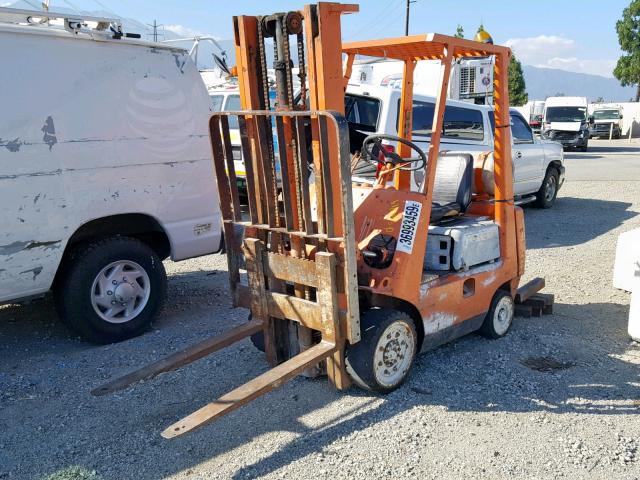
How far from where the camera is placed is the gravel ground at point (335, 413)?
346cm

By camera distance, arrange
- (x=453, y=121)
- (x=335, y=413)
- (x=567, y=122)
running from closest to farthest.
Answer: (x=335, y=413) → (x=453, y=121) → (x=567, y=122)

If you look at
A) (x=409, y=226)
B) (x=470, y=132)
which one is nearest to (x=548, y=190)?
(x=470, y=132)

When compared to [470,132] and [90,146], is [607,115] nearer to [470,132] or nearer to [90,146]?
[470,132]

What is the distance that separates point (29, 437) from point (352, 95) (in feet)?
18.1

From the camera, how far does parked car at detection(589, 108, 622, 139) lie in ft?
120

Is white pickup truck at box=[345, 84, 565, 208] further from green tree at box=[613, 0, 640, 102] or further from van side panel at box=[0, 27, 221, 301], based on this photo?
green tree at box=[613, 0, 640, 102]

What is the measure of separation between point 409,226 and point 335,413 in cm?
132

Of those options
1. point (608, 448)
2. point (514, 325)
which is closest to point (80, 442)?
point (608, 448)

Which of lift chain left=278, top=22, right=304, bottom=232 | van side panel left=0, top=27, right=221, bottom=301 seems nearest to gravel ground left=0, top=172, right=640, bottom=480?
van side panel left=0, top=27, right=221, bottom=301

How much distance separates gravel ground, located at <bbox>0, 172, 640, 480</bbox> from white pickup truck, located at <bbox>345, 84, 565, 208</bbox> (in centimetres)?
168

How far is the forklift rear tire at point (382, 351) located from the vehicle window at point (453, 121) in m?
4.59

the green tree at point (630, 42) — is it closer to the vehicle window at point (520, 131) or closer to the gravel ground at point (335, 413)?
the vehicle window at point (520, 131)

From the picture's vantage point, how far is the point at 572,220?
10.8 metres

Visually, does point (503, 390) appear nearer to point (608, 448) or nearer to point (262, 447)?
point (608, 448)
